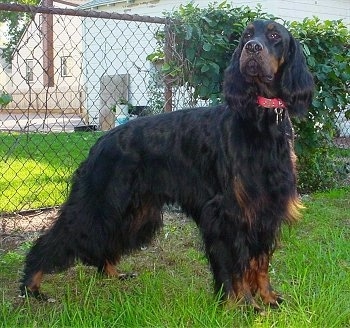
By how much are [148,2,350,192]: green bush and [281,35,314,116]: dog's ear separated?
2155 mm

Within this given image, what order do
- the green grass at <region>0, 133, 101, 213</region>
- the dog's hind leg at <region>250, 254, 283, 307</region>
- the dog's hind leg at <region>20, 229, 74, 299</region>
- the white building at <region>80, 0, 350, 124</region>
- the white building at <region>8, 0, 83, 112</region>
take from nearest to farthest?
the dog's hind leg at <region>250, 254, 283, 307</region>
the dog's hind leg at <region>20, 229, 74, 299</region>
the white building at <region>8, 0, 83, 112</region>
the green grass at <region>0, 133, 101, 213</region>
the white building at <region>80, 0, 350, 124</region>

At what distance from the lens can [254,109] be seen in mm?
3301

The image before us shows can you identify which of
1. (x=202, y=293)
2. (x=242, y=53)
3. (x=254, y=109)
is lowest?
(x=202, y=293)

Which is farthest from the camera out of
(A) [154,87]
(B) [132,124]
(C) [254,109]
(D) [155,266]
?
(A) [154,87]

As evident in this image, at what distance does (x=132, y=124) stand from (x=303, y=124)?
9.57 ft

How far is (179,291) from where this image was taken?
11.8 feet

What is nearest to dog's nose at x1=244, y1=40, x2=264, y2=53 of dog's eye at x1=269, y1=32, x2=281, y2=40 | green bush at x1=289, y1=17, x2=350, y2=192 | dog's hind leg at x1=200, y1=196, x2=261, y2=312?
dog's eye at x1=269, y1=32, x2=281, y2=40

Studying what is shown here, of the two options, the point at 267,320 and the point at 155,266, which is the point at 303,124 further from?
the point at 267,320

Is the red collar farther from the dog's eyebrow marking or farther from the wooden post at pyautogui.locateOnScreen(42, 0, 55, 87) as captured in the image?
the wooden post at pyautogui.locateOnScreen(42, 0, 55, 87)

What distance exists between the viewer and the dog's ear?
331cm

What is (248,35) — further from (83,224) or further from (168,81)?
(168,81)

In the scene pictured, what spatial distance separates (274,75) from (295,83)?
0.46 ft

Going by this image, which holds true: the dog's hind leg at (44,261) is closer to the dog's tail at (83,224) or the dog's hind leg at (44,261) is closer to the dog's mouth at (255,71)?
the dog's tail at (83,224)

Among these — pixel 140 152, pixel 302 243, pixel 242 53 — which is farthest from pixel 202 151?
pixel 302 243
